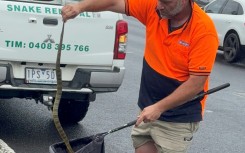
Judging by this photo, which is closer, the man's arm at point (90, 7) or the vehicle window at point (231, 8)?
the man's arm at point (90, 7)

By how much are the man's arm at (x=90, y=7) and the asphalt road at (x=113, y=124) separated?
107 inches

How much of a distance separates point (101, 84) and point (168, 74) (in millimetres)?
2628

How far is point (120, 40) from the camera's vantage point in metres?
6.49

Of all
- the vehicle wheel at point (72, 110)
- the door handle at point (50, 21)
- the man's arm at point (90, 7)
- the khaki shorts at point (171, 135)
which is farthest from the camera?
the vehicle wheel at point (72, 110)

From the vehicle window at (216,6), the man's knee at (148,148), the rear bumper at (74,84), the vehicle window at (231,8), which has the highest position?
the man's knee at (148,148)

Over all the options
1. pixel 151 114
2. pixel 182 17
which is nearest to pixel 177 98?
pixel 151 114

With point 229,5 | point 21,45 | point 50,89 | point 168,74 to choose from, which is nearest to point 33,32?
point 21,45

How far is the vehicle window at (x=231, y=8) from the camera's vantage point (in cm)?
1644

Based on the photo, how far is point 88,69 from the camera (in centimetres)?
637

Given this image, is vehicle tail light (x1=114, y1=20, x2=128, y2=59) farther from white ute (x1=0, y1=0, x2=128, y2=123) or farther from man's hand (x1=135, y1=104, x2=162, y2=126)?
man's hand (x1=135, y1=104, x2=162, y2=126)

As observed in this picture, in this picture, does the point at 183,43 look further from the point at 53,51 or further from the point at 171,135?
the point at 53,51

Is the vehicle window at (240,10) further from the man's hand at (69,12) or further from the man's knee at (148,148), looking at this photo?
the man's hand at (69,12)

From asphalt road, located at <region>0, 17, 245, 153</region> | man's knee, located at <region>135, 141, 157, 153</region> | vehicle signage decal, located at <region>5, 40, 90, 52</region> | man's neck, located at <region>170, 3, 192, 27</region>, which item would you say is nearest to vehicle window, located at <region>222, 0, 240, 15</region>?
asphalt road, located at <region>0, 17, 245, 153</region>

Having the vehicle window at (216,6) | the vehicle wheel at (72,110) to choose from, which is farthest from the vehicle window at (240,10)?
the vehicle wheel at (72,110)
